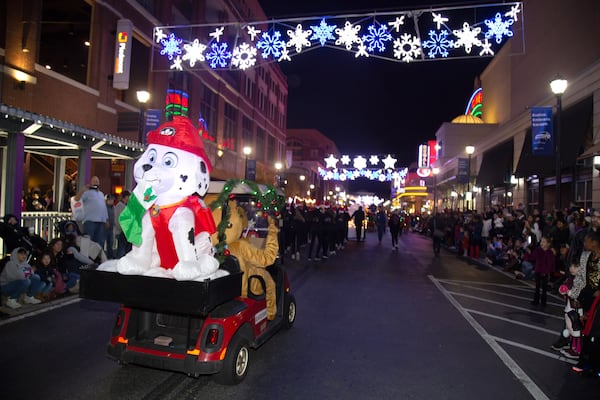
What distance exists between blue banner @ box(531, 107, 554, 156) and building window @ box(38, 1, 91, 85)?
55.0 feet

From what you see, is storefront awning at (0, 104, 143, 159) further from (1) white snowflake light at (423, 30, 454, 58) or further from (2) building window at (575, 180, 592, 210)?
(2) building window at (575, 180, 592, 210)

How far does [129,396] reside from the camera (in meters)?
3.80

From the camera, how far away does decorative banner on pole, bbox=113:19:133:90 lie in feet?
54.5

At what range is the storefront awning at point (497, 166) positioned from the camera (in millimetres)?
23344

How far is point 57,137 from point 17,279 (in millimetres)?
5379

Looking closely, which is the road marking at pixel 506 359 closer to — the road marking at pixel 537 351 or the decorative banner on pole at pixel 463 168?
the road marking at pixel 537 351

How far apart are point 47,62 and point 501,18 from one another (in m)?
16.8

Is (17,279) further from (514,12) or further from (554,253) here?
(514,12)

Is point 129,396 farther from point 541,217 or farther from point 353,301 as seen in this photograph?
point 541,217

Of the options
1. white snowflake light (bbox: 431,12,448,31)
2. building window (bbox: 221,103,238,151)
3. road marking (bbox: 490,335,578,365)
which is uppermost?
building window (bbox: 221,103,238,151)

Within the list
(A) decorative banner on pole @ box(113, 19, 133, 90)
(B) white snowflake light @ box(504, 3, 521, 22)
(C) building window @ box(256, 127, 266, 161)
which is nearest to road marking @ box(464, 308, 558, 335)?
(B) white snowflake light @ box(504, 3, 521, 22)

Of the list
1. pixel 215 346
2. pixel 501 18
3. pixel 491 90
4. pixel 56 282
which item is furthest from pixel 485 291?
pixel 491 90

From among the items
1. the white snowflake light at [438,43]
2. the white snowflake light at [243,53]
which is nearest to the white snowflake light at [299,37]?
the white snowflake light at [243,53]

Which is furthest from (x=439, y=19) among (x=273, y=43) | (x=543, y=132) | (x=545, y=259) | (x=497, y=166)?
(x=497, y=166)
